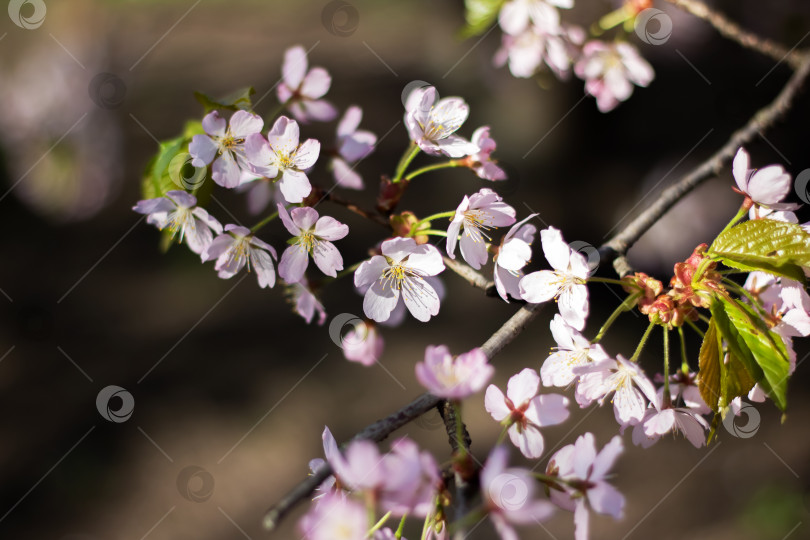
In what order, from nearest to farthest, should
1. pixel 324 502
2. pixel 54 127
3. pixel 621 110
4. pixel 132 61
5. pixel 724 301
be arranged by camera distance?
1. pixel 324 502
2. pixel 724 301
3. pixel 621 110
4. pixel 54 127
5. pixel 132 61

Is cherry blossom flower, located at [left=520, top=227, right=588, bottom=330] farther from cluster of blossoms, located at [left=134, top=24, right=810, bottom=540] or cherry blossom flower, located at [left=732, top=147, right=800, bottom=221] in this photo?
cherry blossom flower, located at [left=732, top=147, right=800, bottom=221]

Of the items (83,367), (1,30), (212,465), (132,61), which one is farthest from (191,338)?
(1,30)

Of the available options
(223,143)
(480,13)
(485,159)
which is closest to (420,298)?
(485,159)

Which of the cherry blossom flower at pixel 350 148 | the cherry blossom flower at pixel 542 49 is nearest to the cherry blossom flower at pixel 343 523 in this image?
the cherry blossom flower at pixel 350 148

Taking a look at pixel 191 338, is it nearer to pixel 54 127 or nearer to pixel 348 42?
pixel 54 127

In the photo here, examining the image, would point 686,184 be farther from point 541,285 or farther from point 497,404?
point 497,404

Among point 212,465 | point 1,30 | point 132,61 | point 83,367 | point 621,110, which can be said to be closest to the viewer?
point 212,465

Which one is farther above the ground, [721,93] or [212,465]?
[721,93]
